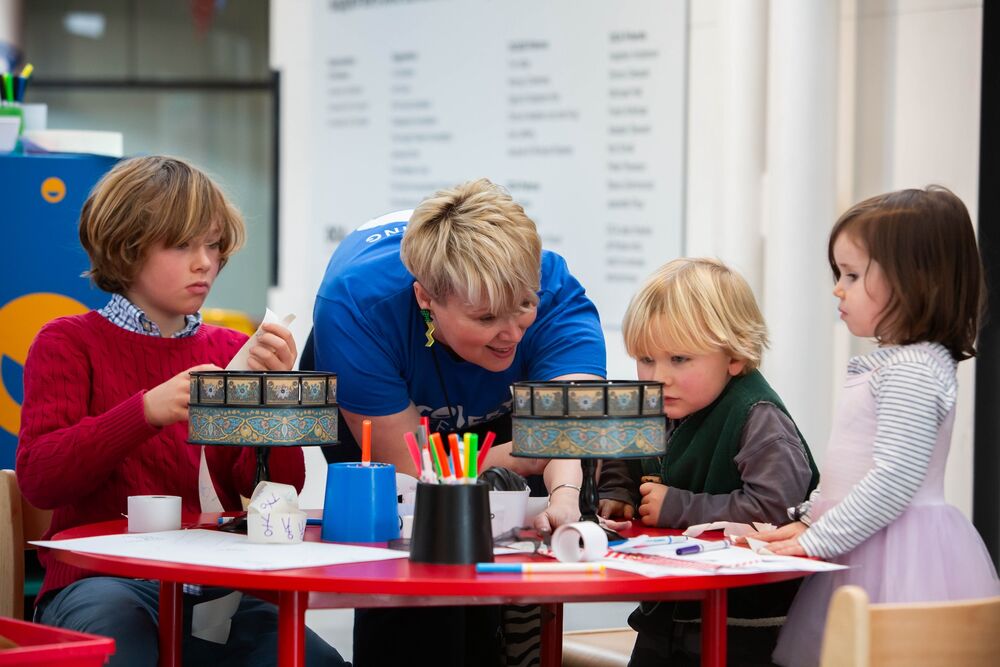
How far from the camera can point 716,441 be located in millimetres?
2189

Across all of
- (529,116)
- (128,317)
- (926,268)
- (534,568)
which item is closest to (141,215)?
(128,317)

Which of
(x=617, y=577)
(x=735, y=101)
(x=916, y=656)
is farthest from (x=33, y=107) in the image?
(x=916, y=656)

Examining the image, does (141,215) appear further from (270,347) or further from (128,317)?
(270,347)

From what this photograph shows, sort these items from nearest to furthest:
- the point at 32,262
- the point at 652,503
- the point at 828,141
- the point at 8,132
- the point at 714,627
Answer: the point at 714,627 → the point at 652,503 → the point at 32,262 → the point at 8,132 → the point at 828,141

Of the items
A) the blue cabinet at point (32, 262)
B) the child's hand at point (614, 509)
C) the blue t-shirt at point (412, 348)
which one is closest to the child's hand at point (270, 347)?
the blue t-shirt at point (412, 348)

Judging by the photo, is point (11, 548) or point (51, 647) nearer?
point (51, 647)

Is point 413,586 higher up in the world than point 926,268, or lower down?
lower down

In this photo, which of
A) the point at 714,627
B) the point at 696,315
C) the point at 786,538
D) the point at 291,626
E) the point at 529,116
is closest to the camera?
the point at 291,626

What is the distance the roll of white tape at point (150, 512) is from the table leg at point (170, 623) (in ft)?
0.28

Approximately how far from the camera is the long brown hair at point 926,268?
6.11 ft

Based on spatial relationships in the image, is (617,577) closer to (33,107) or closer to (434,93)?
(33,107)

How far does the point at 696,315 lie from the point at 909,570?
60 cm

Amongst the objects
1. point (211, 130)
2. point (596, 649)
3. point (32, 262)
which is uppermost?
point (211, 130)

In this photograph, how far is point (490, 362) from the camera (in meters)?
2.17
